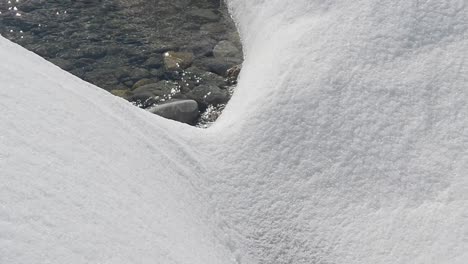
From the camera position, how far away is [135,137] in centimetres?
503

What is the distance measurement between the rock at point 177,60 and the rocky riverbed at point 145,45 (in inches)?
0.6

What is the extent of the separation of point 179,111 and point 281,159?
7.18 feet

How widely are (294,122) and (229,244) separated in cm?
148

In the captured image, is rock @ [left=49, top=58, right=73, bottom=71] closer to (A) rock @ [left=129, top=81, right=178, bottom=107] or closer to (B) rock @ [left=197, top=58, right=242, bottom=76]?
(A) rock @ [left=129, top=81, right=178, bottom=107]

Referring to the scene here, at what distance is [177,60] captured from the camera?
8.50 metres

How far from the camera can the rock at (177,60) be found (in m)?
8.39

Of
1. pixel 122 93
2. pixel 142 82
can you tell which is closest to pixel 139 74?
pixel 142 82

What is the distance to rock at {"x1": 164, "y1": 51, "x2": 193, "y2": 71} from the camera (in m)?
8.39

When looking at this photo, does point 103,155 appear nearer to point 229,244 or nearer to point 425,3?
point 229,244

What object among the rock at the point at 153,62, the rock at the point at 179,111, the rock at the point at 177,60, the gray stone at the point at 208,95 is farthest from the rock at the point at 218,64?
the rock at the point at 179,111

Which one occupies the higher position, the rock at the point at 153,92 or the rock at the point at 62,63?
the rock at the point at 62,63

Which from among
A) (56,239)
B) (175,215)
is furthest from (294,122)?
(56,239)

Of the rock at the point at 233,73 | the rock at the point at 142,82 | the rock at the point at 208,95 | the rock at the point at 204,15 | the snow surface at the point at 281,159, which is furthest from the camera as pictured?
the rock at the point at 204,15

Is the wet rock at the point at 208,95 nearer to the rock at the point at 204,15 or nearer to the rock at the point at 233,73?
the rock at the point at 233,73
